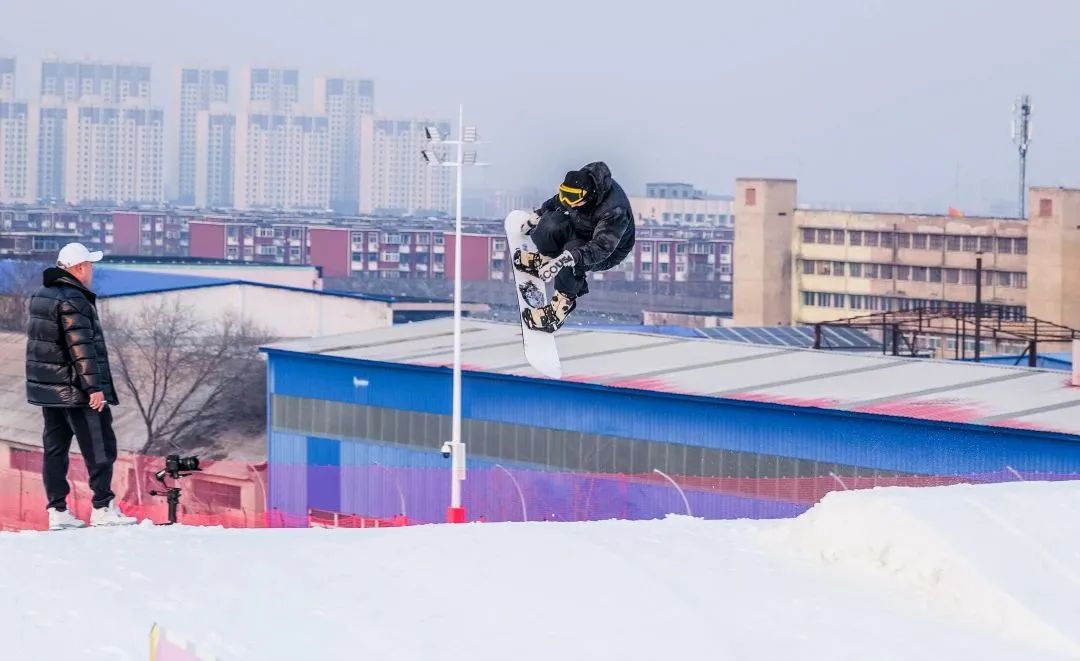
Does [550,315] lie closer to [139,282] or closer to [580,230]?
[580,230]

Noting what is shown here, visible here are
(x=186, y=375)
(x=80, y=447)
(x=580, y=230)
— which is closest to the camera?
(x=80, y=447)

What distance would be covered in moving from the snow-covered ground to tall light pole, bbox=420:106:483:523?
8049 mm

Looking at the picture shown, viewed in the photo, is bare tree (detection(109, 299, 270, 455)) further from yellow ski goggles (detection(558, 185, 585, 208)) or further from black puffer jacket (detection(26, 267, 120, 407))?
yellow ski goggles (detection(558, 185, 585, 208))

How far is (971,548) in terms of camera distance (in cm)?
742

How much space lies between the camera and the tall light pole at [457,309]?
18281 millimetres

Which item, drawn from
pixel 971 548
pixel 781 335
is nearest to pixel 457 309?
pixel 971 548

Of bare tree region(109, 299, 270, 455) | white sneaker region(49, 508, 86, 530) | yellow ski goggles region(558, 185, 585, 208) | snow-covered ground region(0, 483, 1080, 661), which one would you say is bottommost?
bare tree region(109, 299, 270, 455)

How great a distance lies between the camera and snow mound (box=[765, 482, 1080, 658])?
7.05 m

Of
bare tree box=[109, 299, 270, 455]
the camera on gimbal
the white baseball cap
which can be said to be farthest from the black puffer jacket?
bare tree box=[109, 299, 270, 455]

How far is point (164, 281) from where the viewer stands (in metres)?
57.2

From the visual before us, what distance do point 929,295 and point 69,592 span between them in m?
64.8

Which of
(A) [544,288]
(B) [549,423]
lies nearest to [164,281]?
(B) [549,423]

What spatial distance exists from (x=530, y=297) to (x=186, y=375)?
3046 cm

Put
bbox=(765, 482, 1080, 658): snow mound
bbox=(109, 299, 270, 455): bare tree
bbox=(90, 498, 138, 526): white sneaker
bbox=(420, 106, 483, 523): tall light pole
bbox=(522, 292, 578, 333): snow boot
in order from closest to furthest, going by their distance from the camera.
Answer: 1. bbox=(765, 482, 1080, 658): snow mound
2. bbox=(90, 498, 138, 526): white sneaker
3. bbox=(522, 292, 578, 333): snow boot
4. bbox=(420, 106, 483, 523): tall light pole
5. bbox=(109, 299, 270, 455): bare tree
